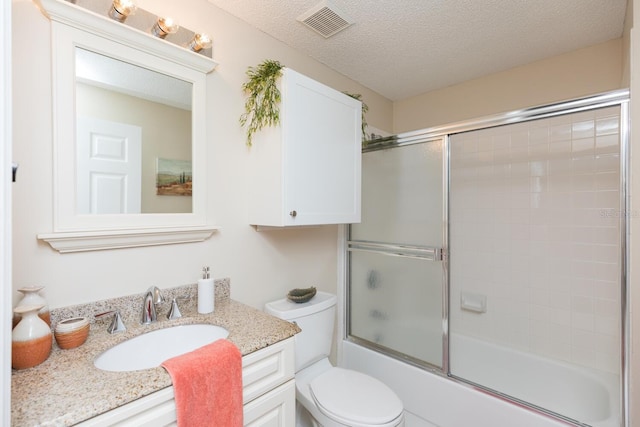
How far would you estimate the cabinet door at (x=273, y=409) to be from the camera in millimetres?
1079

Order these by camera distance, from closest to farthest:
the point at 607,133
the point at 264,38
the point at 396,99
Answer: the point at 264,38, the point at 607,133, the point at 396,99

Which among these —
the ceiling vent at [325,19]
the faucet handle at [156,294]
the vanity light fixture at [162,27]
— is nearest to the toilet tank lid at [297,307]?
the faucet handle at [156,294]

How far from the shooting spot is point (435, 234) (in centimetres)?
193

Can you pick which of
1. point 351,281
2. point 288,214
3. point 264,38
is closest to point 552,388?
point 351,281

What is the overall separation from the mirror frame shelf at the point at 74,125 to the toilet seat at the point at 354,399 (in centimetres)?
99

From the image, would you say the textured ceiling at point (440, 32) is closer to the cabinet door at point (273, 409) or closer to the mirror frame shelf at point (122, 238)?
the mirror frame shelf at point (122, 238)

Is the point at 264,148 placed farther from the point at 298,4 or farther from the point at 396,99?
the point at 396,99

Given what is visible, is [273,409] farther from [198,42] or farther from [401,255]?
[198,42]

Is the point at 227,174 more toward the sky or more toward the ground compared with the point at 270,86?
more toward the ground

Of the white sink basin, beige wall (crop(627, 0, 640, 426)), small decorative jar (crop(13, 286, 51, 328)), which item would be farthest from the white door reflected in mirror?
beige wall (crop(627, 0, 640, 426))

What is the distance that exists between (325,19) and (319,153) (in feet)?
2.33

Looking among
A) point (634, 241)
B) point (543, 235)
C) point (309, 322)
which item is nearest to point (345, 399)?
point (309, 322)

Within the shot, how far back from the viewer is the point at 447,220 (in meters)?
1.88

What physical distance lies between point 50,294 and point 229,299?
2.31 ft
